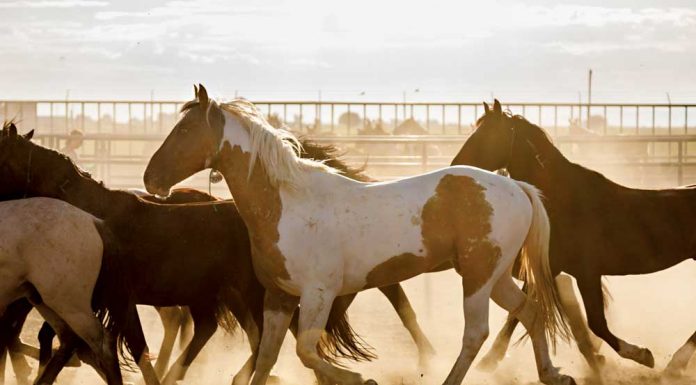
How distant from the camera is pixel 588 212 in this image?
712 cm

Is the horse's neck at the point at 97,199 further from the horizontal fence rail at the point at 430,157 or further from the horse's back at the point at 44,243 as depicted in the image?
the horizontal fence rail at the point at 430,157

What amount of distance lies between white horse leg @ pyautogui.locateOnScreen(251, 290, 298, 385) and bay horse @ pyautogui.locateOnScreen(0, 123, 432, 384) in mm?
607

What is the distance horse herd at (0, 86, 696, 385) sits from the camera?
559 centimetres

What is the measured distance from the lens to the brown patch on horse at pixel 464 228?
5730mm

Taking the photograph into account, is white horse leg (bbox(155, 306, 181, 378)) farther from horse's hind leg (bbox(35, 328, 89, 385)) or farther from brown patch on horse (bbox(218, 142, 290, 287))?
brown patch on horse (bbox(218, 142, 290, 287))

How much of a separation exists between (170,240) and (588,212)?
105 inches

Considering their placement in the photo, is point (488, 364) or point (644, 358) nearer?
point (644, 358)

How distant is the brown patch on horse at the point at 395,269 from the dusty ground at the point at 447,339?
1.28 metres

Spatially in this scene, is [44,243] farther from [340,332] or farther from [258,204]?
[340,332]

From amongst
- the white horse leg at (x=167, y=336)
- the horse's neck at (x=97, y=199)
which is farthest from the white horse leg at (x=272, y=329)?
the white horse leg at (x=167, y=336)

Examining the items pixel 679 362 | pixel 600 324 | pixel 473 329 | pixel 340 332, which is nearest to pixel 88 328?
pixel 340 332

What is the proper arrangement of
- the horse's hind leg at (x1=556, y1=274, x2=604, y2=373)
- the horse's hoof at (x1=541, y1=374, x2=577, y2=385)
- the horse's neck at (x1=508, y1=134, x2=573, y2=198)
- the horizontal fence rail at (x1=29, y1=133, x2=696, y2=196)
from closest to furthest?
the horse's hoof at (x1=541, y1=374, x2=577, y2=385) < the horse's hind leg at (x1=556, y1=274, x2=604, y2=373) < the horse's neck at (x1=508, y1=134, x2=573, y2=198) < the horizontal fence rail at (x1=29, y1=133, x2=696, y2=196)

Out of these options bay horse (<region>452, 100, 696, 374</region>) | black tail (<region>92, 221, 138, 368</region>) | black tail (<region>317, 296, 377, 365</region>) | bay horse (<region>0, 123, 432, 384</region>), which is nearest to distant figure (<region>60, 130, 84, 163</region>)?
bay horse (<region>0, 123, 432, 384</region>)

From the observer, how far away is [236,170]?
5.76 meters
